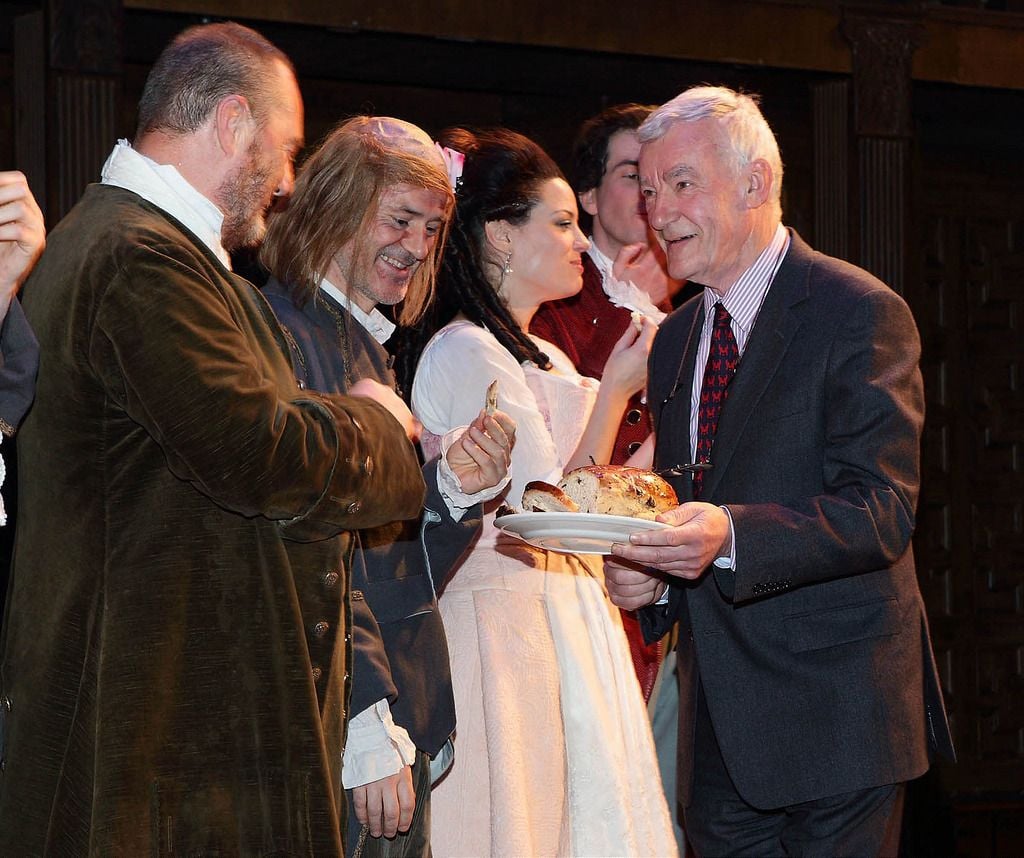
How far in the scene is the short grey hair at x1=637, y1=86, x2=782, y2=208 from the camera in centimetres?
268

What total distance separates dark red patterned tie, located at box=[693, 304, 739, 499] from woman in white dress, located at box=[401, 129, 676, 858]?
301 mm

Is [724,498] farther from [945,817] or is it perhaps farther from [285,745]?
[945,817]

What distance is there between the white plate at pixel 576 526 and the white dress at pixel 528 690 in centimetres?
47

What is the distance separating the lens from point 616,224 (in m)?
3.68

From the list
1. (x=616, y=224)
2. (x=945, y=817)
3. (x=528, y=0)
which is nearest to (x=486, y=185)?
(x=616, y=224)

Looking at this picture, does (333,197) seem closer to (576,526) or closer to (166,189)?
(166,189)

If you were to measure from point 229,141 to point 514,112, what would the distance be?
13.6 feet

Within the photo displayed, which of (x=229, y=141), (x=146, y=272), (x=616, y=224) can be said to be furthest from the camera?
(x=616, y=224)

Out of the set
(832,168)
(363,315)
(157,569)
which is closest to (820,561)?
(363,315)

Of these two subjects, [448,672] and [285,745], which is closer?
[285,745]

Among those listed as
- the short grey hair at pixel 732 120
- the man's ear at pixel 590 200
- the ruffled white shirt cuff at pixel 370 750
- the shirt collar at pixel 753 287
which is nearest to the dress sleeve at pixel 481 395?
the shirt collar at pixel 753 287

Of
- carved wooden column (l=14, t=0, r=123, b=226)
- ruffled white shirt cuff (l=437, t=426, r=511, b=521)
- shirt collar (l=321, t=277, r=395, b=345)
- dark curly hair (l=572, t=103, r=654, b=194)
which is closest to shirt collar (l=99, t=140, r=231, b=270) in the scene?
shirt collar (l=321, t=277, r=395, b=345)

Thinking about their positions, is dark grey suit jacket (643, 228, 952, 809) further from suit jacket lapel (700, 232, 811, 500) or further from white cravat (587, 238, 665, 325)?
white cravat (587, 238, 665, 325)

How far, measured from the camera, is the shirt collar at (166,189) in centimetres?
184
